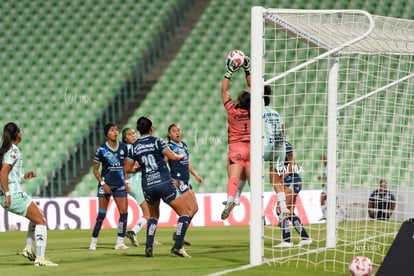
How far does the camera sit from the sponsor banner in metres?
22.4

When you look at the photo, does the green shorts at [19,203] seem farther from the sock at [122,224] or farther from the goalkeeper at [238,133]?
the sock at [122,224]

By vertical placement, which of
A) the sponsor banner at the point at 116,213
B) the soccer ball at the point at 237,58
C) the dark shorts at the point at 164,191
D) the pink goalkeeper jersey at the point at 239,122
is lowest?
the sponsor banner at the point at 116,213

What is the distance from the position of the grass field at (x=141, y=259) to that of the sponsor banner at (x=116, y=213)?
3715 mm

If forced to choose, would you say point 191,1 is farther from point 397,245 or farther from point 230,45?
point 397,245

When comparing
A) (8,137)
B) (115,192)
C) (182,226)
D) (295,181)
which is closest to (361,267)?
(182,226)

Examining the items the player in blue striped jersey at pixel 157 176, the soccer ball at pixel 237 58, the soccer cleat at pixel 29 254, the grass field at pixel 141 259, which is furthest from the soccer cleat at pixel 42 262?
the soccer ball at pixel 237 58

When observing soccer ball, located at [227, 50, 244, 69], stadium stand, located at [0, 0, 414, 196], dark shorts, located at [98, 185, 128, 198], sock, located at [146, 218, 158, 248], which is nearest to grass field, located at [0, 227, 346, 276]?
sock, located at [146, 218, 158, 248]

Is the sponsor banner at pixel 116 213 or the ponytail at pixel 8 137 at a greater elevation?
the ponytail at pixel 8 137

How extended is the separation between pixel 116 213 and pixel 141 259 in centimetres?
1034

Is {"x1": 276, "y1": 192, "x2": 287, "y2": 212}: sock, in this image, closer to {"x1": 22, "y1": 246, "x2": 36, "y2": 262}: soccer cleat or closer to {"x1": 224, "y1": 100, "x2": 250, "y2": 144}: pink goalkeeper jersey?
{"x1": 224, "y1": 100, "x2": 250, "y2": 144}: pink goalkeeper jersey

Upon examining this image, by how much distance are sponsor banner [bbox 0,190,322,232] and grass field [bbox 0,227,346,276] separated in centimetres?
371

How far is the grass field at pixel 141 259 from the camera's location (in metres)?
10.8

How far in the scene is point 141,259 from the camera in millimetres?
12406

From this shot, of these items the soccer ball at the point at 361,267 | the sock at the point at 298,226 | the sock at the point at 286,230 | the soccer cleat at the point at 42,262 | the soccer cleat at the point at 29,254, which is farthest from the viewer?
the sock at the point at 298,226
